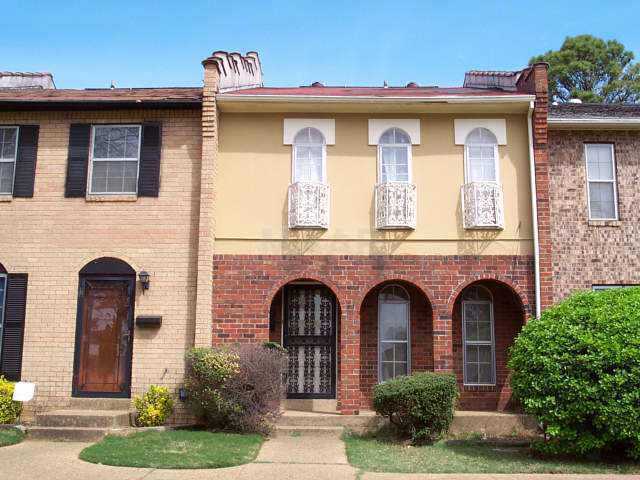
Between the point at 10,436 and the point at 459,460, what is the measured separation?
6969mm

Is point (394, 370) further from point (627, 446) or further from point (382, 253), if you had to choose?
point (627, 446)

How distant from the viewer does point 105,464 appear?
9.05 metres

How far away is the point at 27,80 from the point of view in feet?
55.6

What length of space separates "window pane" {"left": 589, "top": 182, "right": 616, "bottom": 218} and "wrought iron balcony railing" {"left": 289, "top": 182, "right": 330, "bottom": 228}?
5349mm

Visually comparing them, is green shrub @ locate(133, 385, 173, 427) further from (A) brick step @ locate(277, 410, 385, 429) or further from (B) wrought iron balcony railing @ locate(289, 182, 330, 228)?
(B) wrought iron balcony railing @ locate(289, 182, 330, 228)

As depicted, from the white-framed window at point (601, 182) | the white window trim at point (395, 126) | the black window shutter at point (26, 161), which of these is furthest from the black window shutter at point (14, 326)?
the white-framed window at point (601, 182)

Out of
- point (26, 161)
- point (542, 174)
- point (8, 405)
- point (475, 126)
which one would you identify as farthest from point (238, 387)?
point (542, 174)

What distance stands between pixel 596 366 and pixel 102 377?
847cm

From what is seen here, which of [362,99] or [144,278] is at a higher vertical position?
[362,99]

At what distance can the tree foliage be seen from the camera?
2984cm

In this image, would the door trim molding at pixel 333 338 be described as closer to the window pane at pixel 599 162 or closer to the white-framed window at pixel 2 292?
the white-framed window at pixel 2 292

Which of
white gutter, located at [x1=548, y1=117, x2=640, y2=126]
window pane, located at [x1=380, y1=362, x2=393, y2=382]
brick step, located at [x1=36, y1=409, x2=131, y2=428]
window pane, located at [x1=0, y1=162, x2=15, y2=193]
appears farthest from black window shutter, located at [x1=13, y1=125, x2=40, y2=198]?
white gutter, located at [x1=548, y1=117, x2=640, y2=126]

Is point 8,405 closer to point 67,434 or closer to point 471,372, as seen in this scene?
point 67,434

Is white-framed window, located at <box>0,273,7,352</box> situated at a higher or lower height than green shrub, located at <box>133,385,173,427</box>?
higher
